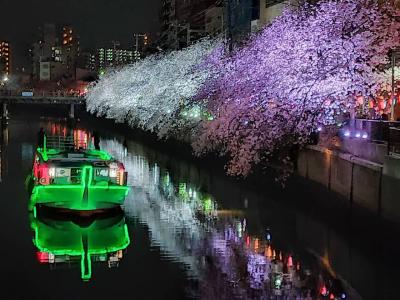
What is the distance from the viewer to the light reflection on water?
45.4ft

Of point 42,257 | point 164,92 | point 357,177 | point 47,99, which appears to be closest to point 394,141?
point 357,177

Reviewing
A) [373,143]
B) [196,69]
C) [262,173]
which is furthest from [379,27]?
A: [196,69]

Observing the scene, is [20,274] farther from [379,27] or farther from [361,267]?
[379,27]

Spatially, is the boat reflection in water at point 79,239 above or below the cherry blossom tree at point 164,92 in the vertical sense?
below

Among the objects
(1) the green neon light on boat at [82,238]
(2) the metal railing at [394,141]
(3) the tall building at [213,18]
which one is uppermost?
(3) the tall building at [213,18]

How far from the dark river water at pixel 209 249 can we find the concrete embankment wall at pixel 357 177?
Answer: 0.47m

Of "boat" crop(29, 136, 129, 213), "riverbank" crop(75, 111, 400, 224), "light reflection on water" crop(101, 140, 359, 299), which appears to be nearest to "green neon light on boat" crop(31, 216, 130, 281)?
"boat" crop(29, 136, 129, 213)

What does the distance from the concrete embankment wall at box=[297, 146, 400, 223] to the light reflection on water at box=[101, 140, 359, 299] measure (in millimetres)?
3268

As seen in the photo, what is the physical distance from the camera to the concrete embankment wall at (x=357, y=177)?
18.7m

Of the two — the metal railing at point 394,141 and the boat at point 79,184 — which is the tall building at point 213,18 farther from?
the metal railing at point 394,141

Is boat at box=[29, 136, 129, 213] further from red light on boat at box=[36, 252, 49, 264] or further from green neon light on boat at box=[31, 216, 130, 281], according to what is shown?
red light on boat at box=[36, 252, 49, 264]

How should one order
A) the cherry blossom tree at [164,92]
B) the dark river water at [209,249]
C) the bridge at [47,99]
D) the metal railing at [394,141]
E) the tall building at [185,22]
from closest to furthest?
the dark river water at [209,249] < the metal railing at [394,141] < the cherry blossom tree at [164,92] < the tall building at [185,22] < the bridge at [47,99]

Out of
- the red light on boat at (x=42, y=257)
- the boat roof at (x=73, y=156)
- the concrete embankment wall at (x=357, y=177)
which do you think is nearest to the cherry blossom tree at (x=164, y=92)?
the concrete embankment wall at (x=357, y=177)

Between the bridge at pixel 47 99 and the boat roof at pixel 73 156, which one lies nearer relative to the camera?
the boat roof at pixel 73 156
